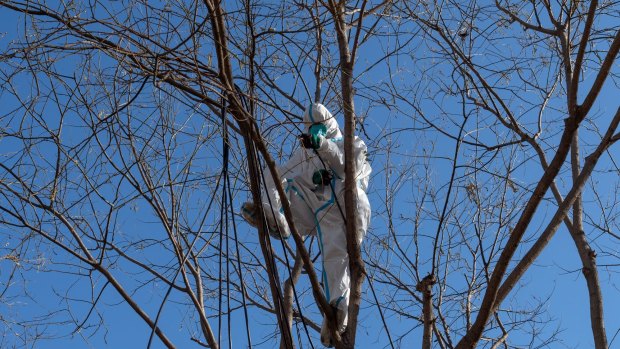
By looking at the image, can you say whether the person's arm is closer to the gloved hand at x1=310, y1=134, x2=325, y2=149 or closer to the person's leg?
the gloved hand at x1=310, y1=134, x2=325, y2=149

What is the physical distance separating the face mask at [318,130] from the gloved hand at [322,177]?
25 centimetres

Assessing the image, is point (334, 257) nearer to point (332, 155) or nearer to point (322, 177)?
point (322, 177)

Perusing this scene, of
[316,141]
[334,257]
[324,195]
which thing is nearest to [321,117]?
[316,141]

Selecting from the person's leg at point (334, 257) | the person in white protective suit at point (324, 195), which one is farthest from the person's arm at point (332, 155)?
the person's leg at point (334, 257)

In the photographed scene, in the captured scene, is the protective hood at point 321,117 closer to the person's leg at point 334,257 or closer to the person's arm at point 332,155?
the person's arm at point 332,155

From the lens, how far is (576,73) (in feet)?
11.9

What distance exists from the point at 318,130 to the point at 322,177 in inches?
12.7

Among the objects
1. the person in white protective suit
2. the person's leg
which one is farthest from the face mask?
the person's leg

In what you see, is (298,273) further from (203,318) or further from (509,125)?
(509,125)

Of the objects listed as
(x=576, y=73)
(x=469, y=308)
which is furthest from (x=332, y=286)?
(x=576, y=73)

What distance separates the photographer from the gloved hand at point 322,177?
5.39 metres

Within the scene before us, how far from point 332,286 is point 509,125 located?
52.7 inches

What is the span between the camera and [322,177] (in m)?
5.43

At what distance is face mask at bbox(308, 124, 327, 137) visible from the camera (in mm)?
5212
